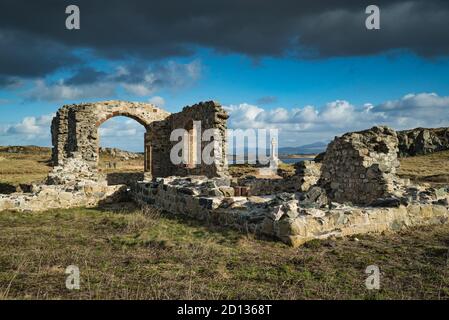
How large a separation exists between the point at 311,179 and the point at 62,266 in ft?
35.4

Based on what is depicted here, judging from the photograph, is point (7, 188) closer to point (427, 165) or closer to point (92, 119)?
point (92, 119)

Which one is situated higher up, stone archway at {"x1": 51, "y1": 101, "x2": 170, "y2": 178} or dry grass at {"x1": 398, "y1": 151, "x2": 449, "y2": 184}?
stone archway at {"x1": 51, "y1": 101, "x2": 170, "y2": 178}

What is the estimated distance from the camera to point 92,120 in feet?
65.8

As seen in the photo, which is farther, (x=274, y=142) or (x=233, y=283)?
(x=274, y=142)

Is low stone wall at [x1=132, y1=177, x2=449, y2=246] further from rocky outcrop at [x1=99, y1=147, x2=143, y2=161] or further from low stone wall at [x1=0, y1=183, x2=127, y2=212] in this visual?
rocky outcrop at [x1=99, y1=147, x2=143, y2=161]

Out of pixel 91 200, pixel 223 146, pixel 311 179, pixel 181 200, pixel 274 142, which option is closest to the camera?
pixel 181 200

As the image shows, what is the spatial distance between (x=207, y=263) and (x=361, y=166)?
6977 mm

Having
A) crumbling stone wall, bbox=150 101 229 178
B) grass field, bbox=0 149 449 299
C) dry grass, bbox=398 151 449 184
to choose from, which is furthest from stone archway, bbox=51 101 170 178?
dry grass, bbox=398 151 449 184

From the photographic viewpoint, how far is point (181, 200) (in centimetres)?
976

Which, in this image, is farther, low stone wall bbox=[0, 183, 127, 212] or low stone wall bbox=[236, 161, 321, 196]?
low stone wall bbox=[236, 161, 321, 196]

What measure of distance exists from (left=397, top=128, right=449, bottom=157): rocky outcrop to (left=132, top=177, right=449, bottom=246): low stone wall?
1468 inches

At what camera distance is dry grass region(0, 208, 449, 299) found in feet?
13.6
